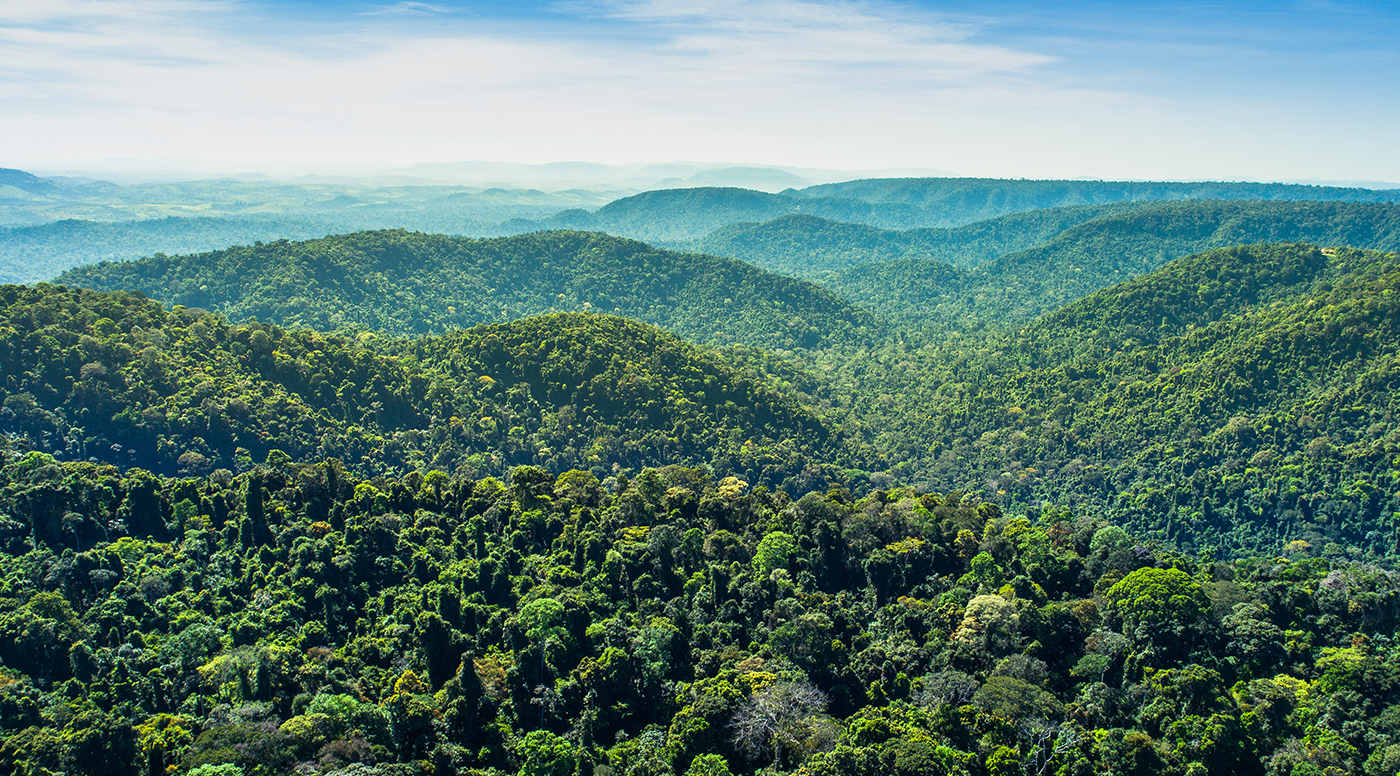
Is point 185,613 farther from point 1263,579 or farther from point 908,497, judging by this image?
point 1263,579

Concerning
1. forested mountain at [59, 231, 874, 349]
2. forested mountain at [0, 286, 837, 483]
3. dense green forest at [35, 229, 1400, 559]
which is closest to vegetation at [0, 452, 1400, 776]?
forested mountain at [0, 286, 837, 483]

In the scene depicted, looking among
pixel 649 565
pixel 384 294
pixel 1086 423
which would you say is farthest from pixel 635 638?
pixel 384 294

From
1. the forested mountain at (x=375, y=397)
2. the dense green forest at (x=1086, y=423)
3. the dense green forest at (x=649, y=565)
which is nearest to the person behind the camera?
the dense green forest at (x=649, y=565)

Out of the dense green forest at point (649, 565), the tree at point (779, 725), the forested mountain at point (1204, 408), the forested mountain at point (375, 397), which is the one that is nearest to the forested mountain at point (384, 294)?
the forested mountain at point (1204, 408)

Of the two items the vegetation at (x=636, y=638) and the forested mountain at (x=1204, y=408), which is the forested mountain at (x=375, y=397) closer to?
the vegetation at (x=636, y=638)

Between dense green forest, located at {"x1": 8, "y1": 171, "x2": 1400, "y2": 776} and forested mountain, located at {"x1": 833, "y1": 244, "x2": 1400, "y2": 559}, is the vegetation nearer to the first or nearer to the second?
dense green forest, located at {"x1": 8, "y1": 171, "x2": 1400, "y2": 776}

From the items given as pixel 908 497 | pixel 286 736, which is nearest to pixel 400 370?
pixel 908 497

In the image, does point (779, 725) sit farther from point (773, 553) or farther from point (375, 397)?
point (375, 397)
